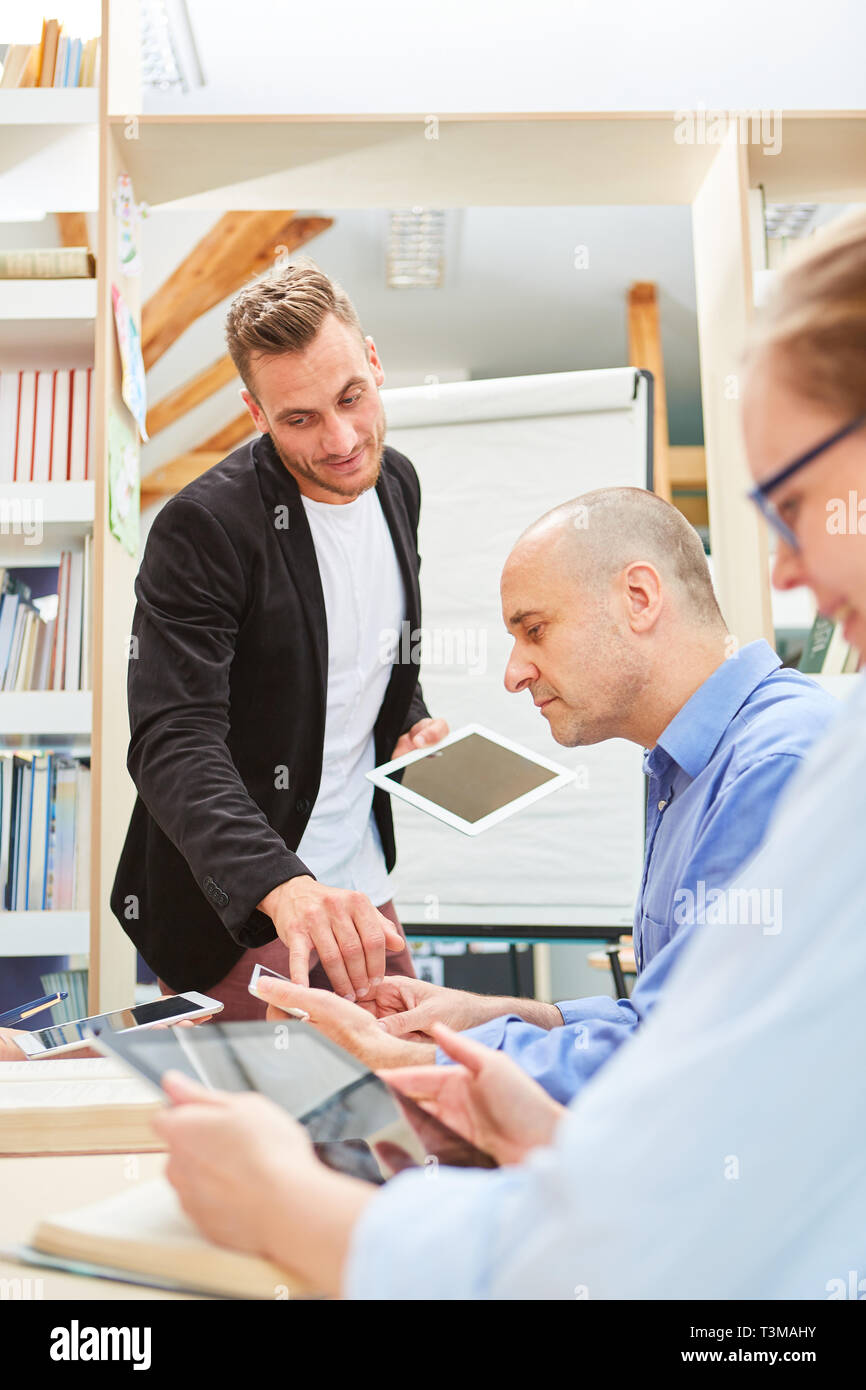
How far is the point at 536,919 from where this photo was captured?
241 centimetres

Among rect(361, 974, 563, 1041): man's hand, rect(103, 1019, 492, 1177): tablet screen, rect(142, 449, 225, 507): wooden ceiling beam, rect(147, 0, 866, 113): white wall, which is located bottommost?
rect(361, 974, 563, 1041): man's hand

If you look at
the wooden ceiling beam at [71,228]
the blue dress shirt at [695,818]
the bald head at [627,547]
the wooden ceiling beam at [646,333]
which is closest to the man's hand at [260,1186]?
the blue dress shirt at [695,818]

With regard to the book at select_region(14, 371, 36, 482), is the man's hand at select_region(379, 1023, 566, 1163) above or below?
below

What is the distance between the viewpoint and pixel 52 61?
2209mm

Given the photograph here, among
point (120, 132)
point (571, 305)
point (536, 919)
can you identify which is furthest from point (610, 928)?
point (571, 305)

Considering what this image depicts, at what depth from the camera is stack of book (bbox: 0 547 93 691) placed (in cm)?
222

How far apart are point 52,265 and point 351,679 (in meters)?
0.98

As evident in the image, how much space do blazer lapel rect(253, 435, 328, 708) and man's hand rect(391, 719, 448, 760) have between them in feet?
0.56

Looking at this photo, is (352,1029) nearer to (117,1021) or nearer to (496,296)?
(117,1021)

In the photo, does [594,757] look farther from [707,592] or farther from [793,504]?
[793,504]

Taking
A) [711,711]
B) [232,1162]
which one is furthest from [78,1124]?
[711,711]

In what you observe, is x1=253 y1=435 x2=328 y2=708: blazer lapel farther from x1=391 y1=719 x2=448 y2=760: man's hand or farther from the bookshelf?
the bookshelf

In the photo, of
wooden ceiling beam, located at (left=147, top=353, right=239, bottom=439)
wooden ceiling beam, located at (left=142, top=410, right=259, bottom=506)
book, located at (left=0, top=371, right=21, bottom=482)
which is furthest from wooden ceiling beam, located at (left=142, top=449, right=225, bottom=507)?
book, located at (left=0, top=371, right=21, bottom=482)

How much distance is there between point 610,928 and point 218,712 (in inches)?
39.6
